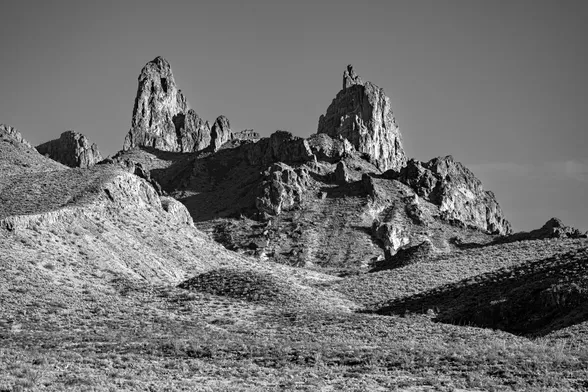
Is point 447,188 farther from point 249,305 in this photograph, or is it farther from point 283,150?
point 249,305

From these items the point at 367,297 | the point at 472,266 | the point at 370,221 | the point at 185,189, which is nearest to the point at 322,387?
the point at 367,297

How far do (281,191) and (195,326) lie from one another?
108725 mm

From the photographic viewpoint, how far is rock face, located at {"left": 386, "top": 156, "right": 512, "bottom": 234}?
573ft

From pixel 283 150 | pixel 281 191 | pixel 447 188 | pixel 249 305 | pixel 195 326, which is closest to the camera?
pixel 195 326

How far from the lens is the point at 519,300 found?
5666 centimetres

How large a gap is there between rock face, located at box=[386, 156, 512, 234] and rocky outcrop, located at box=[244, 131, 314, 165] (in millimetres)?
19670

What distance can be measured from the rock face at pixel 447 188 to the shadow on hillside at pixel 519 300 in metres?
95.9

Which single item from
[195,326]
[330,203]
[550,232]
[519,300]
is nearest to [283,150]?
[330,203]

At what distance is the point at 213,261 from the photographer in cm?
9738

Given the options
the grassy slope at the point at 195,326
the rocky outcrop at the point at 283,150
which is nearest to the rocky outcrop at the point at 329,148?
the rocky outcrop at the point at 283,150

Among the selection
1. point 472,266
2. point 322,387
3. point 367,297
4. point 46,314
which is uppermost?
point 472,266

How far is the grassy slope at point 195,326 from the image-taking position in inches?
1314

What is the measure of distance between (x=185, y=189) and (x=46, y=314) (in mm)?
145788

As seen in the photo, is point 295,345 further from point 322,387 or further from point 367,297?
Answer: point 367,297
